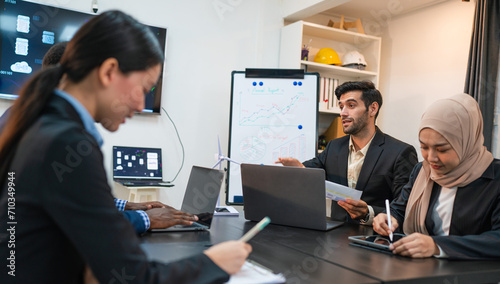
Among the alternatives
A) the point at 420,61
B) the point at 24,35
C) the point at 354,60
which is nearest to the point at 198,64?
the point at 24,35

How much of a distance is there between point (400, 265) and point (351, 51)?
3.50 metres

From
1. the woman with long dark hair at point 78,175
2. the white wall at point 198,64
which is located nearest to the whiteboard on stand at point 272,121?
the white wall at point 198,64

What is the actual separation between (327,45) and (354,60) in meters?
0.42

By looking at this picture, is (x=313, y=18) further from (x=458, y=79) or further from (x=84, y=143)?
(x=84, y=143)

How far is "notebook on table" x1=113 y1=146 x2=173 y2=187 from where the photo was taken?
3.42 metres

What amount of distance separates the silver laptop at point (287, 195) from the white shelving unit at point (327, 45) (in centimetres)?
224

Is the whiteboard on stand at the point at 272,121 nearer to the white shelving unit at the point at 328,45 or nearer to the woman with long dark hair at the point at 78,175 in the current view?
the white shelving unit at the point at 328,45

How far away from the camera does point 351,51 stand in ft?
14.6

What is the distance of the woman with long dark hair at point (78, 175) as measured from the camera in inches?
30.3

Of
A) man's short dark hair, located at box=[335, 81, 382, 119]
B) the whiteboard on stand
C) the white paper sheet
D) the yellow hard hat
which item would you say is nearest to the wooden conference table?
the white paper sheet

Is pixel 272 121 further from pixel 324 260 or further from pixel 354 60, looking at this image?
pixel 324 260

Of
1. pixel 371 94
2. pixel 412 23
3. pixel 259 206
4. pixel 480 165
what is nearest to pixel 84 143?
pixel 259 206

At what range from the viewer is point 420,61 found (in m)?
4.27

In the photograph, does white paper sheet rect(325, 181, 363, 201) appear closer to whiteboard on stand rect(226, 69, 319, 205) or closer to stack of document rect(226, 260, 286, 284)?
stack of document rect(226, 260, 286, 284)
